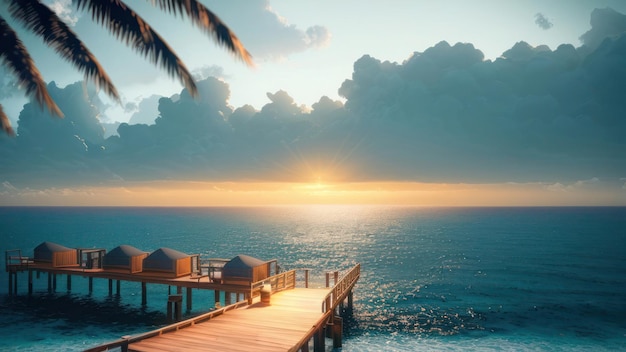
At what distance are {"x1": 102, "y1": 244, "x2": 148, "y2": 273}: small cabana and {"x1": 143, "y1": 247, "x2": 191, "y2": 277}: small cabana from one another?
35.5 inches

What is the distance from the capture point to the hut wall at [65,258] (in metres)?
39.6

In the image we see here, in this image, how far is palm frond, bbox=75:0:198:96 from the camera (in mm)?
6805

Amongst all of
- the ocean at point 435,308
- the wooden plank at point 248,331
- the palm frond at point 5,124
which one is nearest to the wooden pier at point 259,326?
the wooden plank at point 248,331

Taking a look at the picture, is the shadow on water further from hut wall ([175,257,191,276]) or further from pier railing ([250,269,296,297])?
pier railing ([250,269,296,297])

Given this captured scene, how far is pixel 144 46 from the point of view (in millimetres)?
6938

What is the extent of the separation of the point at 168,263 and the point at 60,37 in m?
30.3

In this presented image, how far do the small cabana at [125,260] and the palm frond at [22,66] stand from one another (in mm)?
32270

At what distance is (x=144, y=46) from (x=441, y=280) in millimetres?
56066

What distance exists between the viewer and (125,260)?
3609 centimetres

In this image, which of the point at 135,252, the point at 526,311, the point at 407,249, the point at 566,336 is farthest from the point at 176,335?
the point at 407,249

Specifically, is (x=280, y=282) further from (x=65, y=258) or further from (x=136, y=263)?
(x=65, y=258)

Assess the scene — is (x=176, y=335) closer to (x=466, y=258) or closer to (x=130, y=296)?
(x=130, y=296)

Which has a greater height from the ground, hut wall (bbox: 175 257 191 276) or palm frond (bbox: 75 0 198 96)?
palm frond (bbox: 75 0 198 96)

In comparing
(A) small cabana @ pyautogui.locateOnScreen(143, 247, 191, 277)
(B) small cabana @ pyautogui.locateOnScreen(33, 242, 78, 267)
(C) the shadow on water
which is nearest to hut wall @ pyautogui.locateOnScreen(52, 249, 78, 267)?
(B) small cabana @ pyautogui.locateOnScreen(33, 242, 78, 267)
